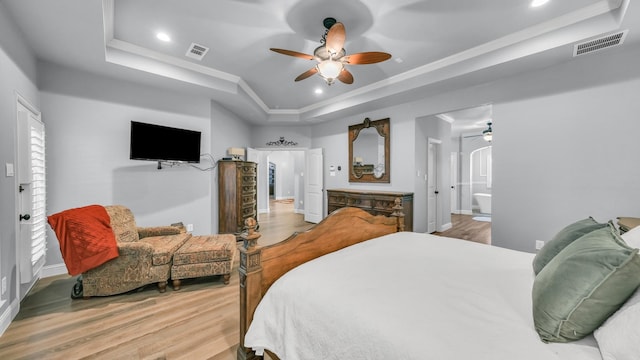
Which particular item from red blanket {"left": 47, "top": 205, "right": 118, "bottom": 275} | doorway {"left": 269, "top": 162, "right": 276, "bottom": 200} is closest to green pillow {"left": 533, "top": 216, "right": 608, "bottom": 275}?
red blanket {"left": 47, "top": 205, "right": 118, "bottom": 275}

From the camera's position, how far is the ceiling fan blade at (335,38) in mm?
2188

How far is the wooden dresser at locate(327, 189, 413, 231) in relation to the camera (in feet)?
14.5

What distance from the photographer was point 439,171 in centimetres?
555

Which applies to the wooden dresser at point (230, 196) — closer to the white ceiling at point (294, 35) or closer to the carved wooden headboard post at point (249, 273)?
the white ceiling at point (294, 35)

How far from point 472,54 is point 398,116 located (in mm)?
1698

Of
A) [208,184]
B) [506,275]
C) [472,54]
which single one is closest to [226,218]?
[208,184]

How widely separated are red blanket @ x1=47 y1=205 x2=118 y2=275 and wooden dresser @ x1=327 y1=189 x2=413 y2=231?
149 inches

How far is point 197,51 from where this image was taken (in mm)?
3176

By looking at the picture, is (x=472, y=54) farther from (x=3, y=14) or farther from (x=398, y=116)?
(x=3, y=14)

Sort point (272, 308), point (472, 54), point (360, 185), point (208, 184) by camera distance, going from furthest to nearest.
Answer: point (360, 185) < point (208, 184) < point (472, 54) < point (272, 308)

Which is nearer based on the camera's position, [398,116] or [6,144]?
[6,144]

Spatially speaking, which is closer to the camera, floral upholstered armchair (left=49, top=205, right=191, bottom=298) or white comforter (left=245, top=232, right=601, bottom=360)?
white comforter (left=245, top=232, right=601, bottom=360)

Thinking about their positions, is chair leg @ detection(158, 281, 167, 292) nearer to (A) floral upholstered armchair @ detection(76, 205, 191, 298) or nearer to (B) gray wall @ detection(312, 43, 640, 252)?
(A) floral upholstered armchair @ detection(76, 205, 191, 298)

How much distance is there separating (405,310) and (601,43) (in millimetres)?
3586
